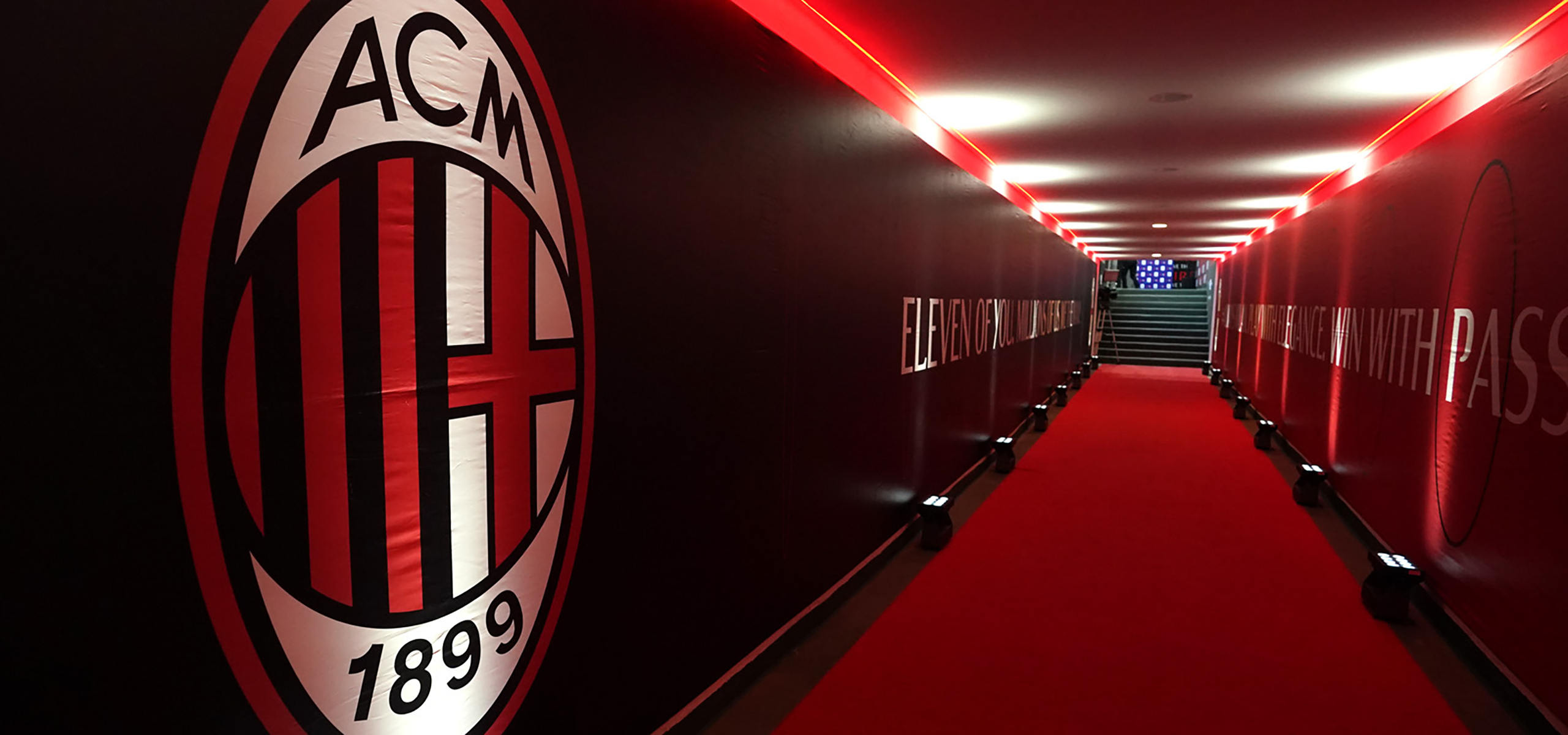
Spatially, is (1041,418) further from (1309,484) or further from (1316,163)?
(1316,163)

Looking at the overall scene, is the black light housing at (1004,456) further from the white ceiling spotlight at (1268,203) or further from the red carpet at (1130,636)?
the white ceiling spotlight at (1268,203)

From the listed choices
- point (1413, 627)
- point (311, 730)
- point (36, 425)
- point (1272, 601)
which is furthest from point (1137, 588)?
point (36, 425)

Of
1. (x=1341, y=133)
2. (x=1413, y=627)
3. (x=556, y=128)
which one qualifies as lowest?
(x=1413, y=627)

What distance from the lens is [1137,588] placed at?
4.03 m

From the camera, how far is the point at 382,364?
1464mm

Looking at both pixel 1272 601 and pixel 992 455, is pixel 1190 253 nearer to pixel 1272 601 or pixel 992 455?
pixel 992 455

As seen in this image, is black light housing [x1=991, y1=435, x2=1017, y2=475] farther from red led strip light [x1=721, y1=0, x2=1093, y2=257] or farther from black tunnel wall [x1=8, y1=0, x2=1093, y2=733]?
red led strip light [x1=721, y1=0, x2=1093, y2=257]

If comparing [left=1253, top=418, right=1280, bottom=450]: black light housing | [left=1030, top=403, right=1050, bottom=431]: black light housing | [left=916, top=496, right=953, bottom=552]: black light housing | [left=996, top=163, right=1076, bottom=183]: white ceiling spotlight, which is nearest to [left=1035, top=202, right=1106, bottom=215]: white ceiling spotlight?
[left=996, top=163, right=1076, bottom=183]: white ceiling spotlight

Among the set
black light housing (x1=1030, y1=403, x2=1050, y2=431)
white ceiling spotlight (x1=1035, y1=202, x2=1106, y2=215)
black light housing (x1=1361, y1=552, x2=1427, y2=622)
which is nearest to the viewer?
black light housing (x1=1361, y1=552, x2=1427, y2=622)

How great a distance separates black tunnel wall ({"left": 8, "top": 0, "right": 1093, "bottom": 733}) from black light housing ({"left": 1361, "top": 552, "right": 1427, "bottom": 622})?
2.27 m

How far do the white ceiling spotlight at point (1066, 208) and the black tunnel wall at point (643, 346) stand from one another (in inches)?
168

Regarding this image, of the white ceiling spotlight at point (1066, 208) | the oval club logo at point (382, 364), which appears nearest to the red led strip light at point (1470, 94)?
the white ceiling spotlight at point (1066, 208)

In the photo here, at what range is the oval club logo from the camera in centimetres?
121

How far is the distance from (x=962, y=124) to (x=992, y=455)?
2.98 metres
